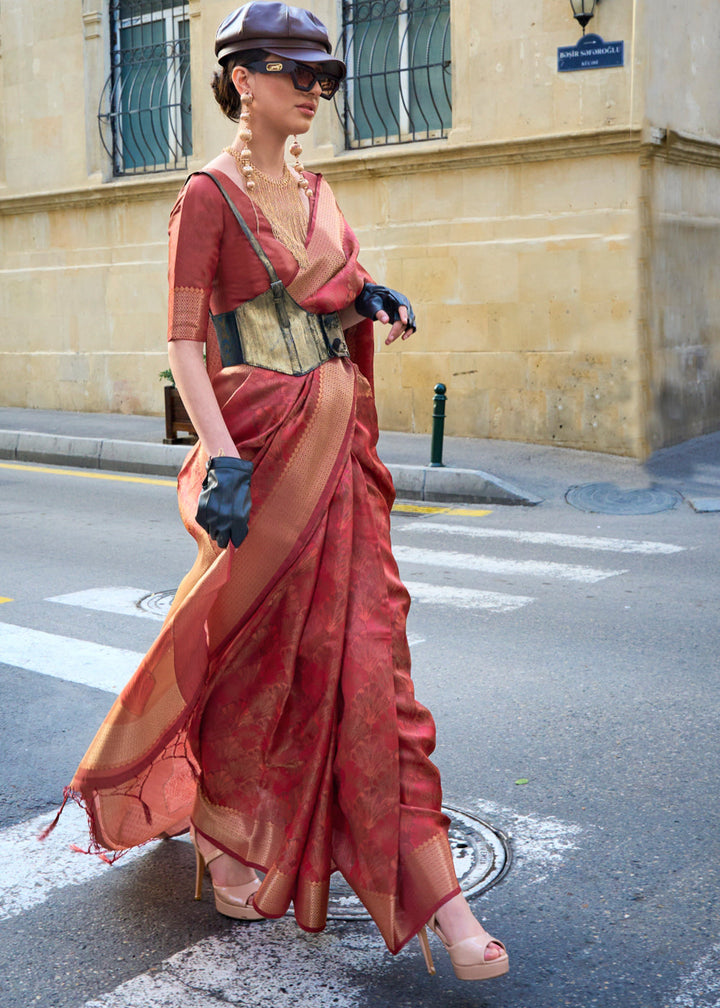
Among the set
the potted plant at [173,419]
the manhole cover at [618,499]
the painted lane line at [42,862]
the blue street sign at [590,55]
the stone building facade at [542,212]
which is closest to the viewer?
the painted lane line at [42,862]

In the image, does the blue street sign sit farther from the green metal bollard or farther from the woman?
the woman

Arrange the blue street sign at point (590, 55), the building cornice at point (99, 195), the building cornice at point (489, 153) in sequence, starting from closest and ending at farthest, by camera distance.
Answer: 1. the blue street sign at point (590, 55)
2. the building cornice at point (489, 153)
3. the building cornice at point (99, 195)

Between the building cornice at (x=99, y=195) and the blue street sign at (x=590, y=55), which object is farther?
the building cornice at (x=99, y=195)

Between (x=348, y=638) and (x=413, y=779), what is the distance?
1.14ft

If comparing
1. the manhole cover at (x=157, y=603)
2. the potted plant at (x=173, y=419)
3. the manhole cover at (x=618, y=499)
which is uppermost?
the potted plant at (x=173, y=419)

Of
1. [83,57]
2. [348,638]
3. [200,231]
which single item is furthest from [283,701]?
[83,57]

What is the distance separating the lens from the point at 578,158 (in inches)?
454

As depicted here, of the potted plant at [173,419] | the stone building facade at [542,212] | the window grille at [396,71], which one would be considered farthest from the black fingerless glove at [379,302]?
the window grille at [396,71]

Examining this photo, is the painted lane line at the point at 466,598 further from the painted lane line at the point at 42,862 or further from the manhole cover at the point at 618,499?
the manhole cover at the point at 618,499

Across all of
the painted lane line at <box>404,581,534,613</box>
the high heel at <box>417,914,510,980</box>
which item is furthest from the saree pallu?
the painted lane line at <box>404,581,534,613</box>

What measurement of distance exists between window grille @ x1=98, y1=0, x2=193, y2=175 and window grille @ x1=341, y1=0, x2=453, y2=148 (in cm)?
251

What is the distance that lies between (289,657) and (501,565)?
464cm

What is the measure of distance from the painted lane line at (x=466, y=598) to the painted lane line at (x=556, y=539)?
150 cm

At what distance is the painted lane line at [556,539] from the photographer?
782 centimetres
